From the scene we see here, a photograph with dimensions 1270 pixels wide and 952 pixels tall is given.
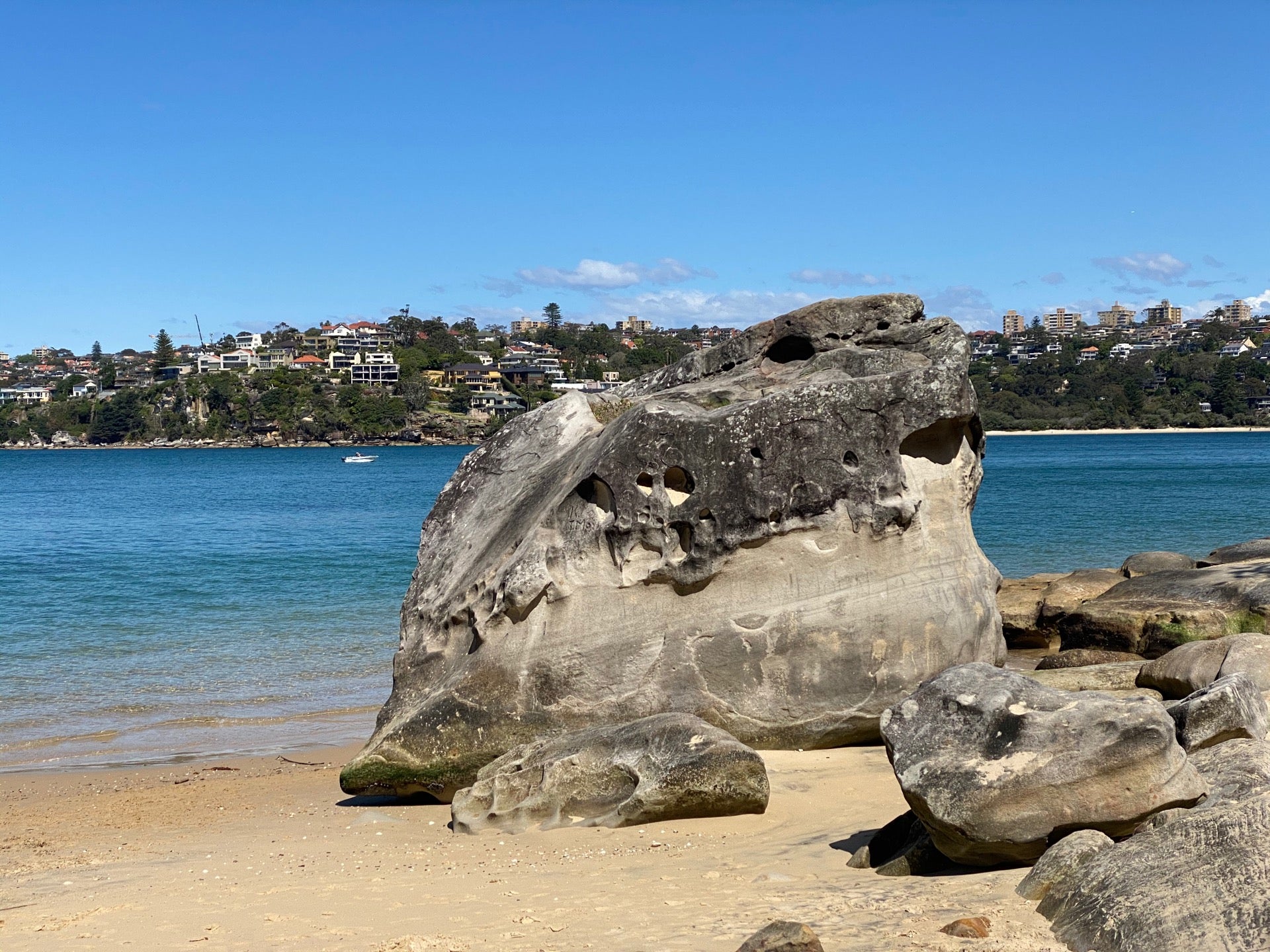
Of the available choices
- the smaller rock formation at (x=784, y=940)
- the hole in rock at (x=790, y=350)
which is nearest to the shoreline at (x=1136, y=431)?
the hole in rock at (x=790, y=350)

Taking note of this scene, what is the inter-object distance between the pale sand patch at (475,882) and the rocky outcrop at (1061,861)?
0.09 metres

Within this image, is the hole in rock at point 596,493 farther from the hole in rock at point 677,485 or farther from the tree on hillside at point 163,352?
the tree on hillside at point 163,352

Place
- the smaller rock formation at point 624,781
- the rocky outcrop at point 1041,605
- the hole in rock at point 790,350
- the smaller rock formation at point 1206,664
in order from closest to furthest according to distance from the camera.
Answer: the smaller rock formation at point 624,781 < the smaller rock formation at point 1206,664 < the hole in rock at point 790,350 < the rocky outcrop at point 1041,605

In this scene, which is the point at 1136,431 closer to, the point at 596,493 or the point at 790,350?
the point at 790,350

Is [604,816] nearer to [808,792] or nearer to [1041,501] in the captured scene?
[808,792]

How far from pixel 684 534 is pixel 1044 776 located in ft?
12.0

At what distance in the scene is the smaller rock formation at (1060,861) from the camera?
495 cm

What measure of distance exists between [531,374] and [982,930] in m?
123

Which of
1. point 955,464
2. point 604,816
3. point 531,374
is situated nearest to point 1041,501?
point 955,464

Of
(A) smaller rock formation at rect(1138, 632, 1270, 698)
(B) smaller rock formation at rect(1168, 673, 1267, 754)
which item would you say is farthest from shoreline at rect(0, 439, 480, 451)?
(B) smaller rock formation at rect(1168, 673, 1267, 754)

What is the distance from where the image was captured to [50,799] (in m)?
9.56

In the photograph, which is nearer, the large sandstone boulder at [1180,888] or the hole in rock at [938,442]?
the large sandstone boulder at [1180,888]

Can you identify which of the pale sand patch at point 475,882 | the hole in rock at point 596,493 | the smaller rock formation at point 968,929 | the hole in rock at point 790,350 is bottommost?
the pale sand patch at point 475,882

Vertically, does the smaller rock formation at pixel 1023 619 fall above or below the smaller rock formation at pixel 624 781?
below
